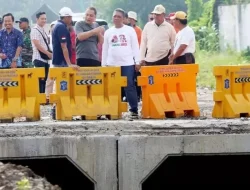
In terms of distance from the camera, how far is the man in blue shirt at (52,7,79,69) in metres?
16.5

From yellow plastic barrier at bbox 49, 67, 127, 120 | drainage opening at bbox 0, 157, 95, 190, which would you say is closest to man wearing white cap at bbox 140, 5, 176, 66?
yellow plastic barrier at bbox 49, 67, 127, 120

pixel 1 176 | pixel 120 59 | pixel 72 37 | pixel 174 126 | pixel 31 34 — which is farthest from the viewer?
pixel 31 34

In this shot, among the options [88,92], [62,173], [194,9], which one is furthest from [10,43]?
[194,9]

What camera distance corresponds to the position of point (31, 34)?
1950 cm

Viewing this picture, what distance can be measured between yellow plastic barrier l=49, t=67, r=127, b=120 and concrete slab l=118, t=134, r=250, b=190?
8.18 feet

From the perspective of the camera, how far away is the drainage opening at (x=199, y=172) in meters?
15.0

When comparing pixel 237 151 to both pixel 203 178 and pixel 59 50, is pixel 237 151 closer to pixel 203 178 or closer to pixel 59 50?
pixel 203 178

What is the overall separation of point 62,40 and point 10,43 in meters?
1.94

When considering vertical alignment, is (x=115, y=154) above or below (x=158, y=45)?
below

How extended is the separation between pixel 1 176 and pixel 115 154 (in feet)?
6.02

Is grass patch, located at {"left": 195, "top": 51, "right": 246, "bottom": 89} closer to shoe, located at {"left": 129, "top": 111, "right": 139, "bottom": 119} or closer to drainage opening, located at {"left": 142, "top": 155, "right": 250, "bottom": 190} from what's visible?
shoe, located at {"left": 129, "top": 111, "right": 139, "bottom": 119}

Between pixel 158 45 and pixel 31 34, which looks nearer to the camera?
pixel 158 45

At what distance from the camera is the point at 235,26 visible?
48.1 metres

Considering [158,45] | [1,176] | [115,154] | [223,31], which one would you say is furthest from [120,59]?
[223,31]
